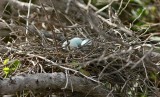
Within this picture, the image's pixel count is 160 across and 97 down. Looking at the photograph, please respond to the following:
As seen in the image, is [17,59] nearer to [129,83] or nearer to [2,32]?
[129,83]

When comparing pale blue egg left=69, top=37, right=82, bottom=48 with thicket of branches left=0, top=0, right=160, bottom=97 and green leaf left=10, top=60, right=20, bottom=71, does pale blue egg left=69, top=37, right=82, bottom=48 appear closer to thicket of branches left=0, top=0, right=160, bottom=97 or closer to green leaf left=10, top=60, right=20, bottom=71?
thicket of branches left=0, top=0, right=160, bottom=97

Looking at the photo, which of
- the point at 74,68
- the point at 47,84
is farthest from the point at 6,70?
the point at 74,68

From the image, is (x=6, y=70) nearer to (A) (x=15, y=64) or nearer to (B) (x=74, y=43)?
(A) (x=15, y=64)

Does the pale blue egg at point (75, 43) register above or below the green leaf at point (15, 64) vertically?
above

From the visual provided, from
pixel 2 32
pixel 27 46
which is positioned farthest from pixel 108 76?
pixel 2 32

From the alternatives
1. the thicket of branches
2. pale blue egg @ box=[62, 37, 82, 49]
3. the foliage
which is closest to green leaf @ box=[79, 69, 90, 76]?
the thicket of branches

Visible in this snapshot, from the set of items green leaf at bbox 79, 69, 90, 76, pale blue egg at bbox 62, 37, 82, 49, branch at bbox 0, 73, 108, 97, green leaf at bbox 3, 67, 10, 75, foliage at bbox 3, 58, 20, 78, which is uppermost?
pale blue egg at bbox 62, 37, 82, 49

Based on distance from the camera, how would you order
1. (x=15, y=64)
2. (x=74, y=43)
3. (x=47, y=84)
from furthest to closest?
1. (x=74, y=43)
2. (x=15, y=64)
3. (x=47, y=84)

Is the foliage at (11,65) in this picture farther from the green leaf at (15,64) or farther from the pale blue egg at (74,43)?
the pale blue egg at (74,43)

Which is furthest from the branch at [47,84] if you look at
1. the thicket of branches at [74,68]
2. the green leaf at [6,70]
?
the green leaf at [6,70]
